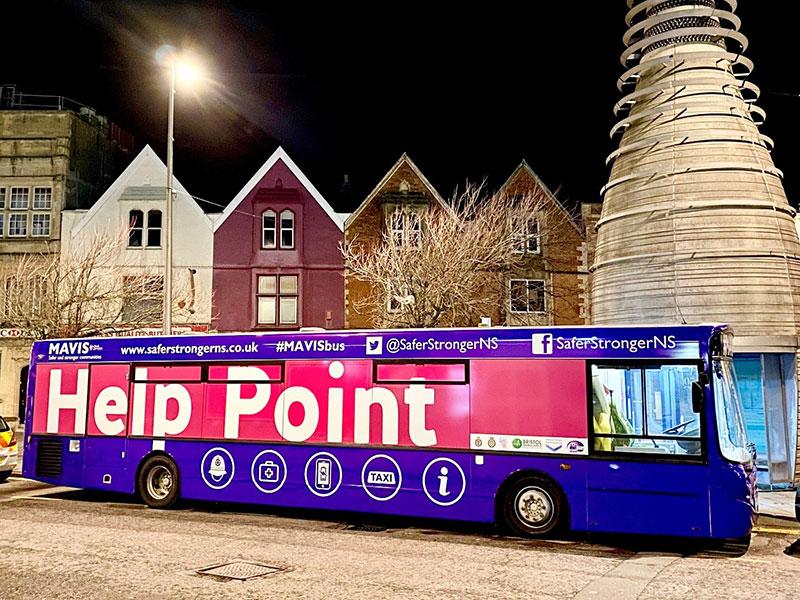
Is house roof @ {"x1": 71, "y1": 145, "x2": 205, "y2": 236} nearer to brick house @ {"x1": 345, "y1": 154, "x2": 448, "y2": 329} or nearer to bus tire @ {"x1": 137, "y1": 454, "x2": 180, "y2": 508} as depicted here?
brick house @ {"x1": 345, "y1": 154, "x2": 448, "y2": 329}

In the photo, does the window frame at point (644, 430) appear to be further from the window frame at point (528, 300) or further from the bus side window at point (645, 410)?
the window frame at point (528, 300)

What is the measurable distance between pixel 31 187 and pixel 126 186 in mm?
3825

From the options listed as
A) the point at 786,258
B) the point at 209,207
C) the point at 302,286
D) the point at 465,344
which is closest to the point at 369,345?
the point at 465,344

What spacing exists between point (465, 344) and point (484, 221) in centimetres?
1257

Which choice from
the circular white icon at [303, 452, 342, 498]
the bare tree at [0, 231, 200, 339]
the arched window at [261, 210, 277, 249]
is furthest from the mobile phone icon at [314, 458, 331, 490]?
the arched window at [261, 210, 277, 249]

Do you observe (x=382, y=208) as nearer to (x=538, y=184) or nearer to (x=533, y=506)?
(x=538, y=184)

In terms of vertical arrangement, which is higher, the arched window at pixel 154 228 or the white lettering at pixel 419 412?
the arched window at pixel 154 228

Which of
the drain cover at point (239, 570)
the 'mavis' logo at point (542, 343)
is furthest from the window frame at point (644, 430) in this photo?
the drain cover at point (239, 570)

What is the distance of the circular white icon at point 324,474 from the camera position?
1201cm

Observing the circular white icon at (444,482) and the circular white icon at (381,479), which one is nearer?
the circular white icon at (444,482)

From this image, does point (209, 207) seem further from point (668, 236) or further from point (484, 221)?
point (668, 236)

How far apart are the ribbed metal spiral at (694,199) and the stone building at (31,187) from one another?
871 inches

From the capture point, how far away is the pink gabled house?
97.1 ft

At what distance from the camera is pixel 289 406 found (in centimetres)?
1254
